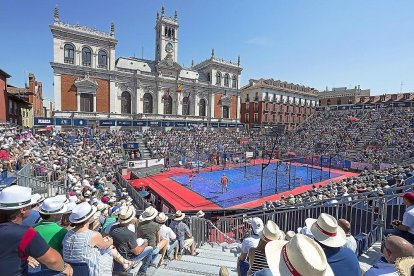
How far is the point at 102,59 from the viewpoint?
3866 centimetres

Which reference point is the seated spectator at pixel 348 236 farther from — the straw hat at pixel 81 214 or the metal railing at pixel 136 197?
the metal railing at pixel 136 197

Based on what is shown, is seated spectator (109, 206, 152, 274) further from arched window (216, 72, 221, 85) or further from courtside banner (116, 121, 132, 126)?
arched window (216, 72, 221, 85)

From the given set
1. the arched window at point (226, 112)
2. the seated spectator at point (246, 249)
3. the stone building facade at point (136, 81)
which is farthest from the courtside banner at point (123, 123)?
the seated spectator at point (246, 249)

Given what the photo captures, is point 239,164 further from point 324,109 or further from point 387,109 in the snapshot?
point 324,109

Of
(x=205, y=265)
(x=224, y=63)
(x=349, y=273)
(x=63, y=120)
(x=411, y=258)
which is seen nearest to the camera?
(x=411, y=258)

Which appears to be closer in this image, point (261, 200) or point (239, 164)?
point (261, 200)

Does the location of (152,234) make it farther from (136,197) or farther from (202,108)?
(202,108)

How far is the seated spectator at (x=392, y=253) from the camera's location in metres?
2.52

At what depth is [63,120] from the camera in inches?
1156

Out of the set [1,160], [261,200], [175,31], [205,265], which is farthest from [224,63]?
[205,265]

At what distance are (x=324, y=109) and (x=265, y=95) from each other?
57.8 ft

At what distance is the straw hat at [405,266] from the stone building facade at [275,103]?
171 ft

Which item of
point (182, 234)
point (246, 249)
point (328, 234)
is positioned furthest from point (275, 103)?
point (328, 234)

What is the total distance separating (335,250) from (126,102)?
41861 mm
